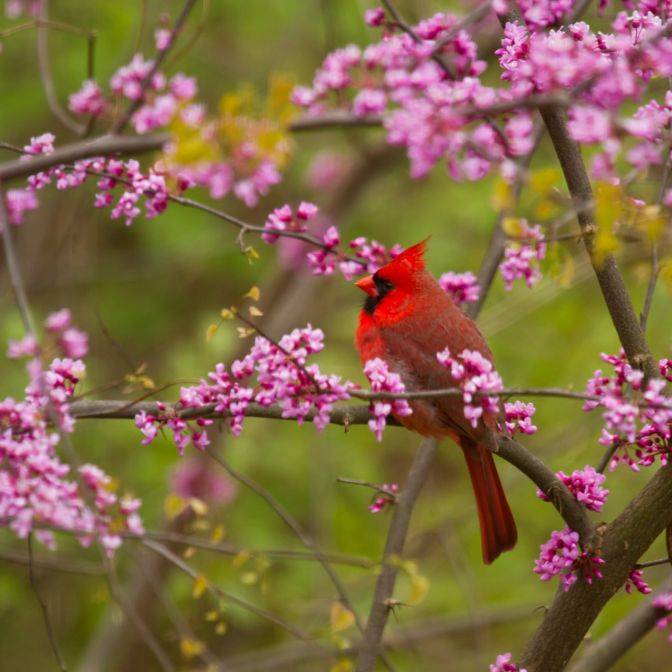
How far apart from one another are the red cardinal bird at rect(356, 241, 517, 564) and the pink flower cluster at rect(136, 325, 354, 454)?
631mm

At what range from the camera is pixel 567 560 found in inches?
101

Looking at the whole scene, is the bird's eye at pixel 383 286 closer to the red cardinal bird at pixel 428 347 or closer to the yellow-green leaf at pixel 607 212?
the red cardinal bird at pixel 428 347

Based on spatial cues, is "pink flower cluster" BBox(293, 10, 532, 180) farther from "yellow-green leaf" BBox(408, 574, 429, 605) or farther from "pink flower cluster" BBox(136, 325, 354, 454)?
"yellow-green leaf" BBox(408, 574, 429, 605)

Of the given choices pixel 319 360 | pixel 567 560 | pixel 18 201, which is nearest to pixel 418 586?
pixel 567 560

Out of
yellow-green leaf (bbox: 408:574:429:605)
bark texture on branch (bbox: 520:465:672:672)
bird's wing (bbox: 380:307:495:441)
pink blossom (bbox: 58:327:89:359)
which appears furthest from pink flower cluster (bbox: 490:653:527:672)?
pink blossom (bbox: 58:327:89:359)

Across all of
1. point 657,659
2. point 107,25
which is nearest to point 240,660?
point 657,659

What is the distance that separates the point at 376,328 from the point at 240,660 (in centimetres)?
223

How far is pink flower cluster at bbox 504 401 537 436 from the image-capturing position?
8.89ft

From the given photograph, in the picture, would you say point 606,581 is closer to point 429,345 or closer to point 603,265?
point 603,265

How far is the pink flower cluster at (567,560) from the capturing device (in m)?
2.58

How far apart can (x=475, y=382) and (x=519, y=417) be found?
1.81 feet

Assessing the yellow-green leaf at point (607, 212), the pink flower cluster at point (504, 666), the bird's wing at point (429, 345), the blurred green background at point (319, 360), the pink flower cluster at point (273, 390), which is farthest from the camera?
the blurred green background at point (319, 360)

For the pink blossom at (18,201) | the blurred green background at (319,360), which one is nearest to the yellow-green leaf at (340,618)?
the pink blossom at (18,201)

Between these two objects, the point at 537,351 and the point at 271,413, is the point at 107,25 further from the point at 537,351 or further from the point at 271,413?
the point at 271,413
